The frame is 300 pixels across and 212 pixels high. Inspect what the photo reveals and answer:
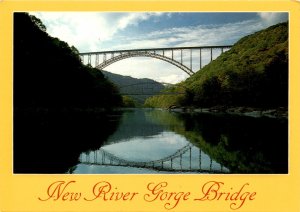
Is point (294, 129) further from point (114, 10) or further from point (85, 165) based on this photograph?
point (85, 165)

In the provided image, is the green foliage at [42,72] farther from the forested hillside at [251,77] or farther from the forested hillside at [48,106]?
the forested hillside at [251,77]

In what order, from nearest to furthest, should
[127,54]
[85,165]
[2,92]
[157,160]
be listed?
1. [2,92]
2. [85,165]
3. [157,160]
4. [127,54]

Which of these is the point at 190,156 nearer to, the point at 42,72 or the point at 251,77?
the point at 42,72

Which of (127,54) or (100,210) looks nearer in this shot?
(100,210)

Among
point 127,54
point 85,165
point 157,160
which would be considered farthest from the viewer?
point 127,54

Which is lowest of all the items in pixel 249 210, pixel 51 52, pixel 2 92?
pixel 249 210

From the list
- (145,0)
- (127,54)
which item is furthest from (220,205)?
(127,54)

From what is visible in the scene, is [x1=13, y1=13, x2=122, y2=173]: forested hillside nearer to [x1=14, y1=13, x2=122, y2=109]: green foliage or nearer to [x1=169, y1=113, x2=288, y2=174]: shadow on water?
[x1=14, y1=13, x2=122, y2=109]: green foliage
